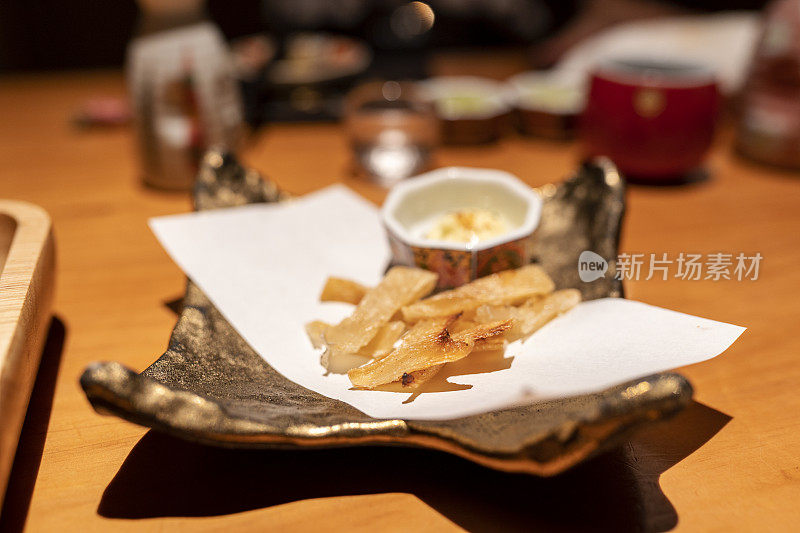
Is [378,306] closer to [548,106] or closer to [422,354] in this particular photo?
[422,354]

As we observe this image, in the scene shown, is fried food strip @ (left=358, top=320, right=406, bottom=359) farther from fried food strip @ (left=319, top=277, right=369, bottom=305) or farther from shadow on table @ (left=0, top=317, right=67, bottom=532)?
shadow on table @ (left=0, top=317, right=67, bottom=532)

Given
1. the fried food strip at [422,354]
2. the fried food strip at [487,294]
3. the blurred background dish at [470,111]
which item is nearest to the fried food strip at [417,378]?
the fried food strip at [422,354]

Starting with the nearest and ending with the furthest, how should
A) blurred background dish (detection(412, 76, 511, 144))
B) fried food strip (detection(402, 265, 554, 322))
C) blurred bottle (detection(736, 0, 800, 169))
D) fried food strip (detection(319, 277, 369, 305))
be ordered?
fried food strip (detection(402, 265, 554, 322))
fried food strip (detection(319, 277, 369, 305))
blurred bottle (detection(736, 0, 800, 169))
blurred background dish (detection(412, 76, 511, 144))

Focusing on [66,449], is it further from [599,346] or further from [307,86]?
[307,86]

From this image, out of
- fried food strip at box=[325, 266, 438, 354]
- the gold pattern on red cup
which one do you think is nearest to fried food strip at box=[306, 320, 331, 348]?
fried food strip at box=[325, 266, 438, 354]

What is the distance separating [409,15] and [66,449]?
4180 millimetres

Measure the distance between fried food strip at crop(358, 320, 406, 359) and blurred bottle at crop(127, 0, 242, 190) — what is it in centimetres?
94

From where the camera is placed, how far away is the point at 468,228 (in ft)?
3.41

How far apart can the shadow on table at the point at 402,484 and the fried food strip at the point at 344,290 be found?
0.30 metres

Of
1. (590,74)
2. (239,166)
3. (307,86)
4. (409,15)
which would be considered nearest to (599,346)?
(239,166)

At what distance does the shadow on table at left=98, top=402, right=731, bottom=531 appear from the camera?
0.66 metres

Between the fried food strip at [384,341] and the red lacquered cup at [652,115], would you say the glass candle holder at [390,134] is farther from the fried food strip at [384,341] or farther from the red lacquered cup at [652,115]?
the fried food strip at [384,341]

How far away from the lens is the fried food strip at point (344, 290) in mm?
982

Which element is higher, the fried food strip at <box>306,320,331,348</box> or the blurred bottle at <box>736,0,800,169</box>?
the blurred bottle at <box>736,0,800,169</box>
